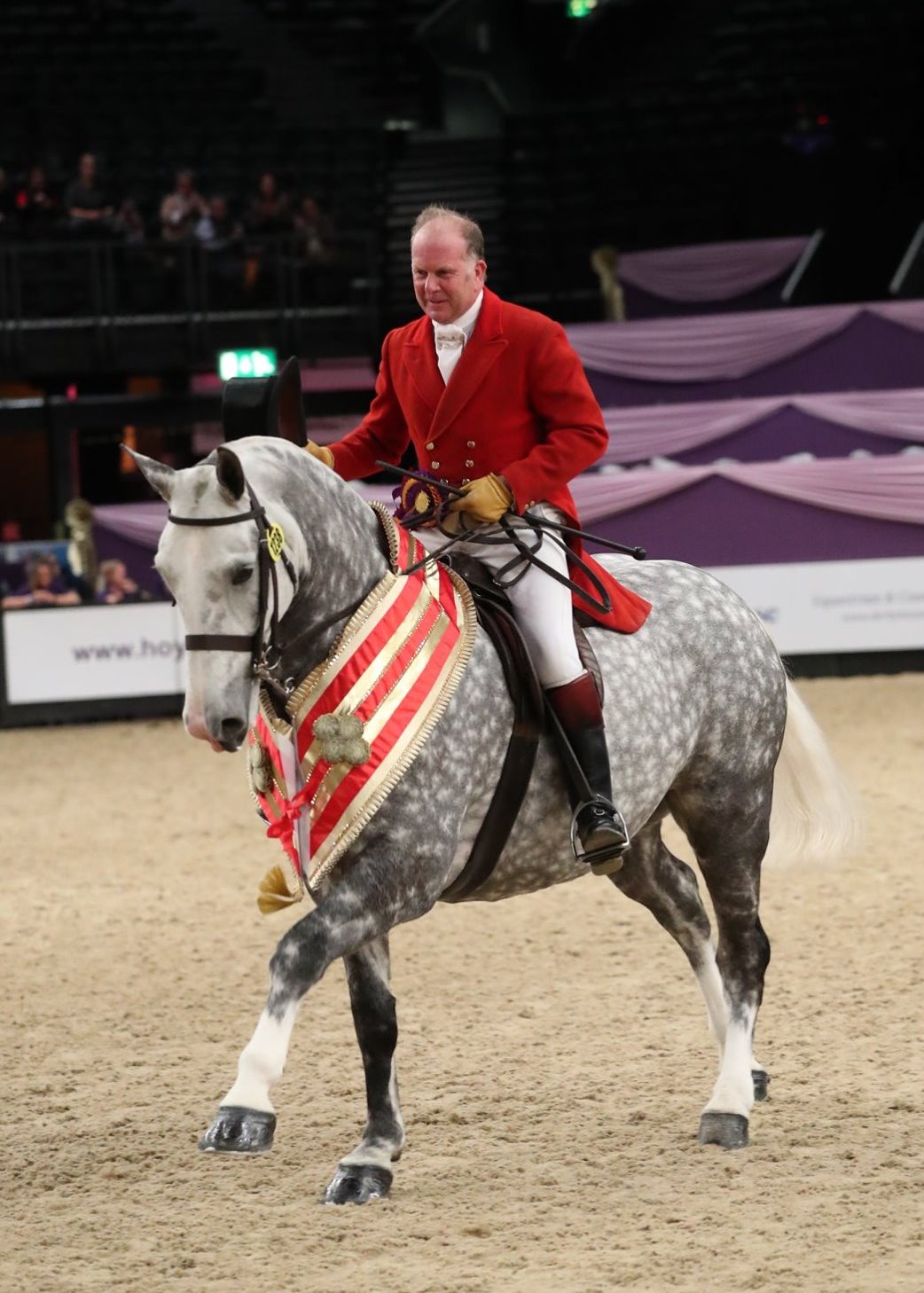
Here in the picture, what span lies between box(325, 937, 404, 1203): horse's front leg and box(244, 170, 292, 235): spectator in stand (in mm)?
14443

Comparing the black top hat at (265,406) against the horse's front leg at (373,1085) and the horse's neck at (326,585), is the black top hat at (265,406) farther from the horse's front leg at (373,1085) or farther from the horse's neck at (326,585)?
the horse's front leg at (373,1085)

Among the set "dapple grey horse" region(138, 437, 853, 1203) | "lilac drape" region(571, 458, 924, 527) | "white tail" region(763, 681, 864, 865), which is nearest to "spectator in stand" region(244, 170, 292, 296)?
"lilac drape" region(571, 458, 924, 527)

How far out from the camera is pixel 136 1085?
18.4ft

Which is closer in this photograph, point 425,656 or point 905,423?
point 425,656

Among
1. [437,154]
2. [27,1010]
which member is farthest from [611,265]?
[27,1010]

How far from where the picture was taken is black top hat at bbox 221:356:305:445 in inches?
163

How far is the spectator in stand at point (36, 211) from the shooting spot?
17.7m

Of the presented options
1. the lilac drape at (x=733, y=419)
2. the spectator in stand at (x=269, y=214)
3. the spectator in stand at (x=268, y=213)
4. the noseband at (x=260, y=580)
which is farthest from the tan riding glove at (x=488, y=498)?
→ the spectator in stand at (x=269, y=214)

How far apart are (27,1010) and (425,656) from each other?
3061 mm

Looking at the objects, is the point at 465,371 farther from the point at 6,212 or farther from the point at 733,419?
the point at 6,212

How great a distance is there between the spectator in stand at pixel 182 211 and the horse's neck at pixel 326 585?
13930 mm

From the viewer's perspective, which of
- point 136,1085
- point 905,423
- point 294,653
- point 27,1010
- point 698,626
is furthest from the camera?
point 905,423

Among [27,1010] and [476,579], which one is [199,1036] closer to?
[27,1010]

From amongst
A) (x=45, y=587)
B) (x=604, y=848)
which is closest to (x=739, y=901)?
(x=604, y=848)
